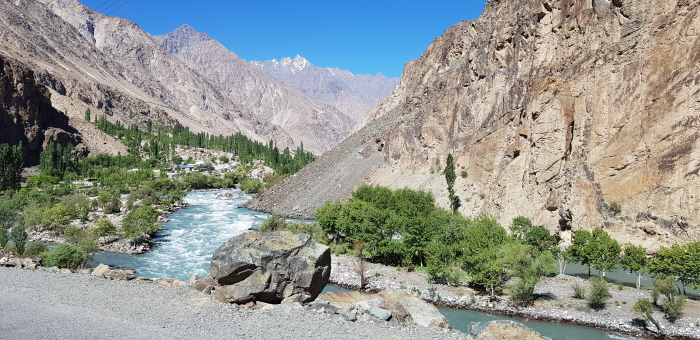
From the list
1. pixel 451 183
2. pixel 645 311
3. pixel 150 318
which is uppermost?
pixel 451 183

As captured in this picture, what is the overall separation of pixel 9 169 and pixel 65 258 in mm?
65911

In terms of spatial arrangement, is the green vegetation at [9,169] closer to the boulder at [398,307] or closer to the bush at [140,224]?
the bush at [140,224]

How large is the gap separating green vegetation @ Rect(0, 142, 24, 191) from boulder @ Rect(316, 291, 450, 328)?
8094cm

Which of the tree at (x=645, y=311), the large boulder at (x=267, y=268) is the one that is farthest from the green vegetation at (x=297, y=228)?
the tree at (x=645, y=311)

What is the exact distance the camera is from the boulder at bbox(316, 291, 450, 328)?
1563 cm

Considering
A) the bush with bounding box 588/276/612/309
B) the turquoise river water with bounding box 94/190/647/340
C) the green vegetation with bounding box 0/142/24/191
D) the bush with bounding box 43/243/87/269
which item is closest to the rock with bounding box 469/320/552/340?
the turquoise river water with bounding box 94/190/647/340

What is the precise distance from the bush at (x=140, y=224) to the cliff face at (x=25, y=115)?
6957cm

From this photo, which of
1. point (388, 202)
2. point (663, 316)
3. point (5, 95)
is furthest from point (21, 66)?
point (663, 316)

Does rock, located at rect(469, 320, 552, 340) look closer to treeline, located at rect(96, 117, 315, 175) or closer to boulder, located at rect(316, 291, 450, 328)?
boulder, located at rect(316, 291, 450, 328)

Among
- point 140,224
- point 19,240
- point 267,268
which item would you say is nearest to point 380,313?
point 267,268

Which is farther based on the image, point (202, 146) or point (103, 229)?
point (202, 146)

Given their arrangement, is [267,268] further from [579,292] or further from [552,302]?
[579,292]

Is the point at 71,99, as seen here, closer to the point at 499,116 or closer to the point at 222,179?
the point at 222,179

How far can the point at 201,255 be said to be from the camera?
40.1 metres
